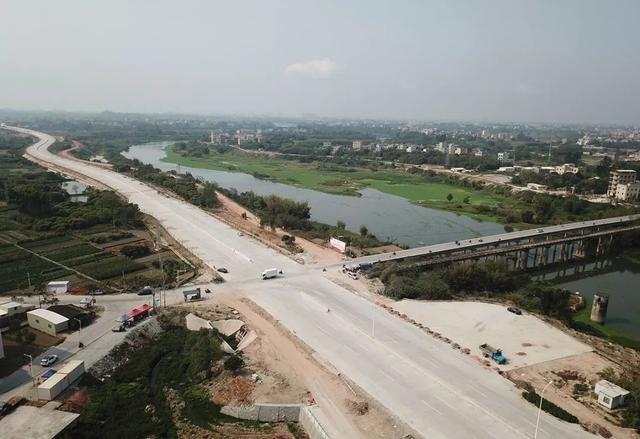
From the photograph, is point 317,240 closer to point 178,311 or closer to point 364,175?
point 178,311

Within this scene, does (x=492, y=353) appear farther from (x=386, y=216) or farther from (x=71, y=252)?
(x=386, y=216)

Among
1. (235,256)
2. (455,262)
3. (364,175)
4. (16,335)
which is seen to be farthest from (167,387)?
(364,175)

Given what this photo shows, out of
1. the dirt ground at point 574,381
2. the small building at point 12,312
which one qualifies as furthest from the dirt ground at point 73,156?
the dirt ground at point 574,381

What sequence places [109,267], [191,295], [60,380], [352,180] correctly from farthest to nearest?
[352,180] → [109,267] → [191,295] → [60,380]

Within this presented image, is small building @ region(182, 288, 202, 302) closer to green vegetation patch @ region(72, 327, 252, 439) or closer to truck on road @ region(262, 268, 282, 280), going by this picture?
green vegetation patch @ region(72, 327, 252, 439)

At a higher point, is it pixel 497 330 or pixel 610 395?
pixel 610 395

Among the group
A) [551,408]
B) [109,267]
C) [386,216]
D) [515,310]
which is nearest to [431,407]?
[551,408]
